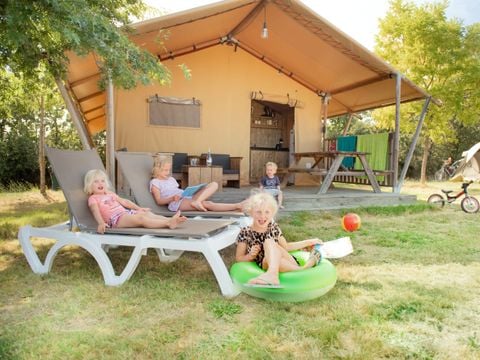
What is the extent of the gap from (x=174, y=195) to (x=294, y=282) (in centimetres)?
211

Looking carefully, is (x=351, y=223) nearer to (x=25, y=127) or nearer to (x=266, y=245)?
(x=266, y=245)

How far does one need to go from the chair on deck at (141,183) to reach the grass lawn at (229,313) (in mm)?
423

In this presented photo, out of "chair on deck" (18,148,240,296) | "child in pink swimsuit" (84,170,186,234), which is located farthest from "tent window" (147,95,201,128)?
"child in pink swimsuit" (84,170,186,234)

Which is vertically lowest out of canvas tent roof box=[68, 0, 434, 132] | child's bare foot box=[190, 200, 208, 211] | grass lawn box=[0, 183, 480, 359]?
grass lawn box=[0, 183, 480, 359]

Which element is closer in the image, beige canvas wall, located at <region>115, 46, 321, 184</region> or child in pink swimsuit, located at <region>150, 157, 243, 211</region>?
child in pink swimsuit, located at <region>150, 157, 243, 211</region>

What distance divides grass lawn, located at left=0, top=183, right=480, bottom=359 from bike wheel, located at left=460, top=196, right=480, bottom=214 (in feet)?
11.2

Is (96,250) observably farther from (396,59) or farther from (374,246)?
(396,59)

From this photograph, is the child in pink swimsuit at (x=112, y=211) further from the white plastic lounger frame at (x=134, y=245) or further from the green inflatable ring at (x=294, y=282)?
the green inflatable ring at (x=294, y=282)

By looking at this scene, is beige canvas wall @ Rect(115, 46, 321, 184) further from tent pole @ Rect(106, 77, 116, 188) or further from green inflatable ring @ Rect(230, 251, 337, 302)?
green inflatable ring @ Rect(230, 251, 337, 302)

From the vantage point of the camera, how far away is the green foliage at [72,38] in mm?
2654

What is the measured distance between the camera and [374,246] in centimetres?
417

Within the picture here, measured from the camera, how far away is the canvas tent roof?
20.3 ft

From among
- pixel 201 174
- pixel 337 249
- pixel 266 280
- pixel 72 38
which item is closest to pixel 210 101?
pixel 201 174

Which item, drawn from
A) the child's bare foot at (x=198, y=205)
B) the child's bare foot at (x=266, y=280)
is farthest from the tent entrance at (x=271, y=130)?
the child's bare foot at (x=266, y=280)
